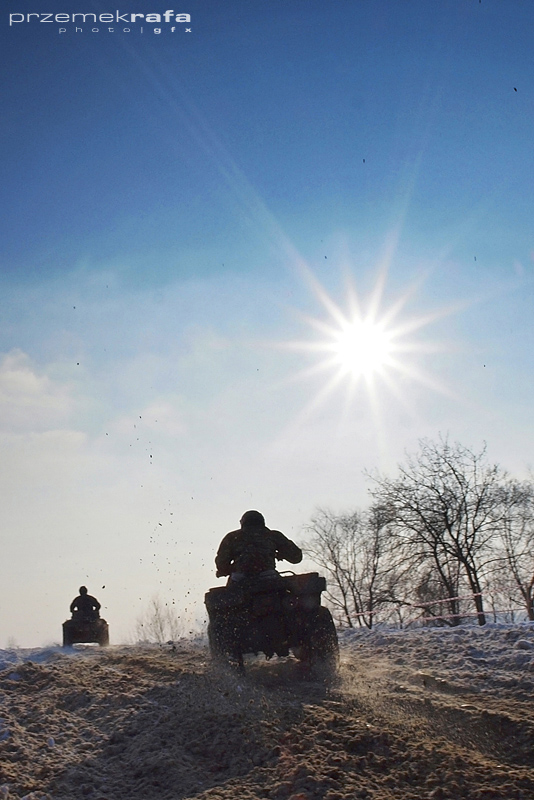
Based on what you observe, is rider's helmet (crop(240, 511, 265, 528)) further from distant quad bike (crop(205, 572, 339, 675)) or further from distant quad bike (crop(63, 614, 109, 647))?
distant quad bike (crop(63, 614, 109, 647))

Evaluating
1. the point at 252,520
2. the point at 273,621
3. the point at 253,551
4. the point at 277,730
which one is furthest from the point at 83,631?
the point at 277,730

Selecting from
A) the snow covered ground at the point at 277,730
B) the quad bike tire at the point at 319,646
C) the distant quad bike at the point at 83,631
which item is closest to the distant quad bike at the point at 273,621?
the quad bike tire at the point at 319,646

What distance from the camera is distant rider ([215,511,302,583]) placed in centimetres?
1066

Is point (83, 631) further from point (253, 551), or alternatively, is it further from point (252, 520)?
point (253, 551)

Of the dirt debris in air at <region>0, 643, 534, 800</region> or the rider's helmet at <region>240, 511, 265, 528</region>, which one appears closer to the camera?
the dirt debris in air at <region>0, 643, 534, 800</region>

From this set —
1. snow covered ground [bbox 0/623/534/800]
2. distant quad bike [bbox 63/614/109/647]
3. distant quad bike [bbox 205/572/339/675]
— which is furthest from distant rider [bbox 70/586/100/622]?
distant quad bike [bbox 205/572/339/675]

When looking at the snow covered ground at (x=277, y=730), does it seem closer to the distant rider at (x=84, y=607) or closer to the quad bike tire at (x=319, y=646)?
the quad bike tire at (x=319, y=646)

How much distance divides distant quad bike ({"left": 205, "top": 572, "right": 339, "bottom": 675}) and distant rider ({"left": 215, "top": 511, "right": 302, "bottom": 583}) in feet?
1.32

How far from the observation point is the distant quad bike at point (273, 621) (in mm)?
9750

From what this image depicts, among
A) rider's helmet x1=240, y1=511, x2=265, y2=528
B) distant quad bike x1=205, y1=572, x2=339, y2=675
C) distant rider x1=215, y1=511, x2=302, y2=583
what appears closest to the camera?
distant quad bike x1=205, y1=572, x2=339, y2=675

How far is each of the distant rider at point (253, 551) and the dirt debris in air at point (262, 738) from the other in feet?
4.95

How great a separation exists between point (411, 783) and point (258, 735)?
174 centimetres

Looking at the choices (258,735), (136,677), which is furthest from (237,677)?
(258,735)

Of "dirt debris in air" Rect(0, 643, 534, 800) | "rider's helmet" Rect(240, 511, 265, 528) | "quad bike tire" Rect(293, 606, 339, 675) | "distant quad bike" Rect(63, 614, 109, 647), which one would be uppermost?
"rider's helmet" Rect(240, 511, 265, 528)
